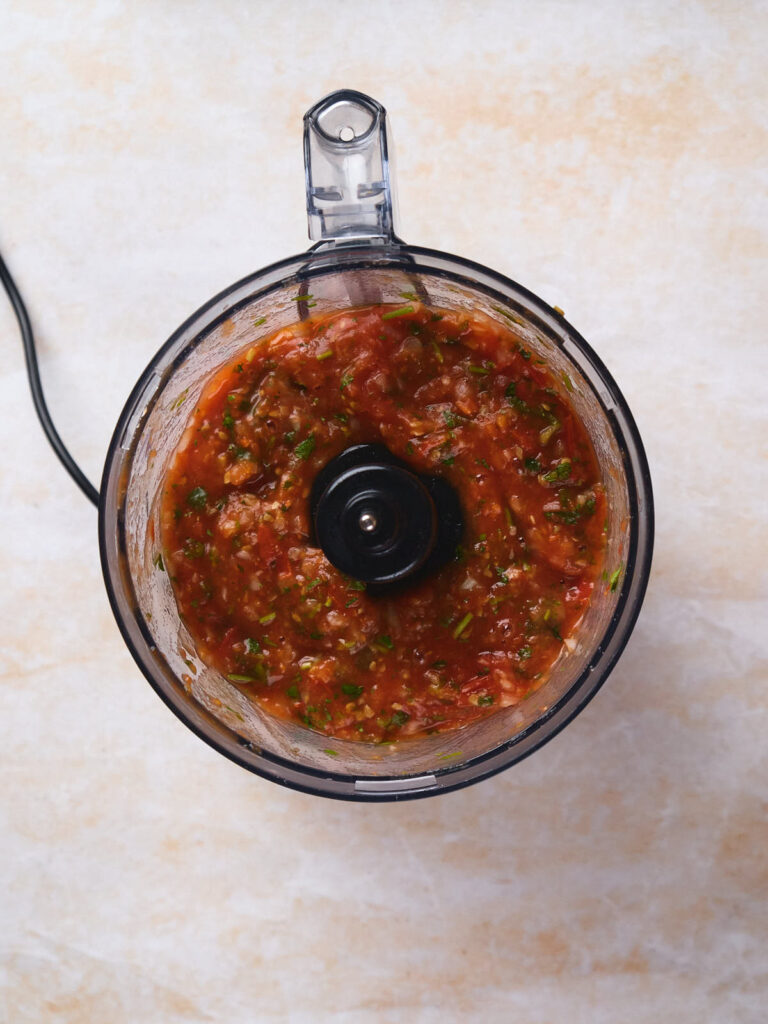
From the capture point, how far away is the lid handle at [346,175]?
1265mm

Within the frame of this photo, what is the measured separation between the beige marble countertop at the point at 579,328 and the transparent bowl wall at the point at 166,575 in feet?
1.05

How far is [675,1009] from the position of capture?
66.8 inches

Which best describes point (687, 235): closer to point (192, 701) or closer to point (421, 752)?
point (421, 752)

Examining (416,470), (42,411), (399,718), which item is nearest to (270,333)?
(416,470)

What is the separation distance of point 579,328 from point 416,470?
19.1 inches

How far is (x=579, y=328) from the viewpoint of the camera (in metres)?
1.65

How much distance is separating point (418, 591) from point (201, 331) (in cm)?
49

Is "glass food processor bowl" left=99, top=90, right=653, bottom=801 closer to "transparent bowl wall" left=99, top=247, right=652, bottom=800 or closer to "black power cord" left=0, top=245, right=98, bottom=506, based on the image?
"transparent bowl wall" left=99, top=247, right=652, bottom=800

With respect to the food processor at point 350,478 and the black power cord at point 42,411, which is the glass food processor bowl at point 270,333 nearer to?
the food processor at point 350,478

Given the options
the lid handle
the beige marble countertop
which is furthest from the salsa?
the beige marble countertop

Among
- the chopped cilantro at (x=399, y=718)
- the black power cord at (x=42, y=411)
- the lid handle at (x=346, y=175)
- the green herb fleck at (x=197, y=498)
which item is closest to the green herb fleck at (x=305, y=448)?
the green herb fleck at (x=197, y=498)

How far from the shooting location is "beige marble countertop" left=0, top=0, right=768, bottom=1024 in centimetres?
167

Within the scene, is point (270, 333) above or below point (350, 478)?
above

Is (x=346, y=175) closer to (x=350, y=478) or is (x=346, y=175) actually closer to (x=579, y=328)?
(x=350, y=478)
